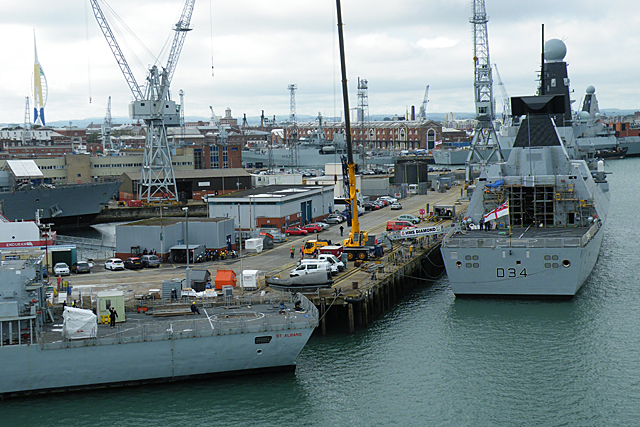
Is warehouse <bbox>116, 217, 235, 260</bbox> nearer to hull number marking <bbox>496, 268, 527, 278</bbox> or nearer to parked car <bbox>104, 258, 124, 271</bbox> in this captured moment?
parked car <bbox>104, 258, 124, 271</bbox>

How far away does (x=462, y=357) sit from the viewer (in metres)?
27.1

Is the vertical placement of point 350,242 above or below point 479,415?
above

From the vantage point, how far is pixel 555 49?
65.0 meters

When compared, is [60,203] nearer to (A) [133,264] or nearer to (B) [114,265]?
(B) [114,265]

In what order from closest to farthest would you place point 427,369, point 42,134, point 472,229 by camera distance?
point 427,369
point 472,229
point 42,134

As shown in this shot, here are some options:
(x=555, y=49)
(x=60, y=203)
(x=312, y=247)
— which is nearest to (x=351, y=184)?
(x=312, y=247)

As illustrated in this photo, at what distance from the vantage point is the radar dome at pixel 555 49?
65062mm

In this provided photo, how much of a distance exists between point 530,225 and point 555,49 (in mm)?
30717

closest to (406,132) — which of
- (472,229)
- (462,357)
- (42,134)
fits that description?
(42,134)

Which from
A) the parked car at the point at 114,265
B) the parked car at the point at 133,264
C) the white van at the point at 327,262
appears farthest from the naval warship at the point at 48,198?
the white van at the point at 327,262

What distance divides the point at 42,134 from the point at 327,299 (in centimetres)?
15742

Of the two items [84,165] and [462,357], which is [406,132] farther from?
[462,357]

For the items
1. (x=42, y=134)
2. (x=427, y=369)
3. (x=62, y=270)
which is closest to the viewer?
(x=427, y=369)

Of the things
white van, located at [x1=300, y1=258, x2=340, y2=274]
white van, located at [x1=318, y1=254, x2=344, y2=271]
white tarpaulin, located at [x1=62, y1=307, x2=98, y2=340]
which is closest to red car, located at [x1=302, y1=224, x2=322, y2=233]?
white van, located at [x1=318, y1=254, x2=344, y2=271]
